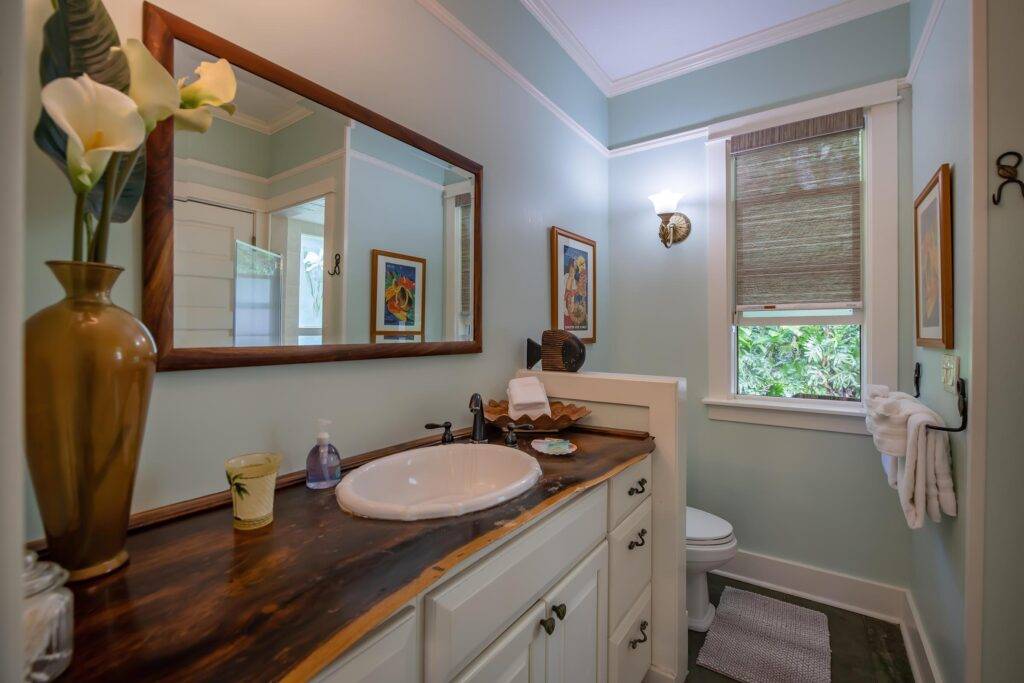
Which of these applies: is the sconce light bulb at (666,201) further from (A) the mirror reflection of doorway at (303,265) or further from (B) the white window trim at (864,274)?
(A) the mirror reflection of doorway at (303,265)

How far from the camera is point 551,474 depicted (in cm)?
122

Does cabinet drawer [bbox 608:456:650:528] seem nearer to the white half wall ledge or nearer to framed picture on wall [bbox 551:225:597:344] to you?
the white half wall ledge

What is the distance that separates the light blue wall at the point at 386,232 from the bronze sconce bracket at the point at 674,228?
154 cm

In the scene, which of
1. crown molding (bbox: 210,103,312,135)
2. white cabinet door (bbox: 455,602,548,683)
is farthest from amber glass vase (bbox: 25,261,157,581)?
white cabinet door (bbox: 455,602,548,683)

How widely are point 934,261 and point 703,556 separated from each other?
1.44 m

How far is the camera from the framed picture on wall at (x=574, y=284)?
228cm

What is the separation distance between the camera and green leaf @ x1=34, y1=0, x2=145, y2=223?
69 cm

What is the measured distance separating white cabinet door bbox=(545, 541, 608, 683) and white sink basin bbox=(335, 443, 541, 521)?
297mm

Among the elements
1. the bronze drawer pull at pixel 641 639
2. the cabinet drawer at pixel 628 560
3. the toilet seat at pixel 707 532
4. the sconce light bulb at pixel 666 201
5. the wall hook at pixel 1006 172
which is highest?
→ the sconce light bulb at pixel 666 201

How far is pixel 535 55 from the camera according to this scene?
7.13ft

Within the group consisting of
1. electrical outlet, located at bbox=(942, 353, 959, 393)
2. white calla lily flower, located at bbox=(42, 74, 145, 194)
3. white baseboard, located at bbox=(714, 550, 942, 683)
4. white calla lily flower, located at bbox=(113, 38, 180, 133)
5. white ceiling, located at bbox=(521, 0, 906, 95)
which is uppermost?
white ceiling, located at bbox=(521, 0, 906, 95)

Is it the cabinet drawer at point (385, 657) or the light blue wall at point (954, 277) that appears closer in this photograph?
the cabinet drawer at point (385, 657)

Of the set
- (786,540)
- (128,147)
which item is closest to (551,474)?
(128,147)

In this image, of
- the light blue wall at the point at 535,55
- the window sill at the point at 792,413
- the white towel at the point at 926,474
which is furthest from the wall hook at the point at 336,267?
the window sill at the point at 792,413
